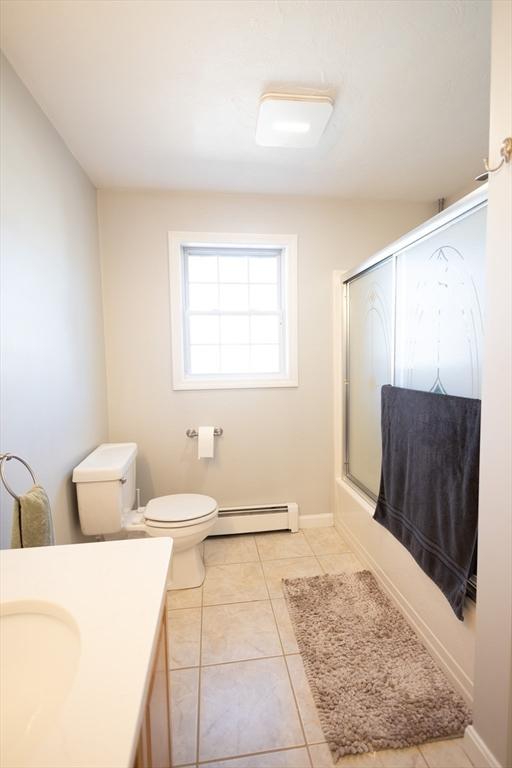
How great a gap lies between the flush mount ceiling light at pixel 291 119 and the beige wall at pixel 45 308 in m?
0.96

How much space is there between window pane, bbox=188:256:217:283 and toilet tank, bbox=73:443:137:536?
1348 mm

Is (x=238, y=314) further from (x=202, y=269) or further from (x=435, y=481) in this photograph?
(x=435, y=481)

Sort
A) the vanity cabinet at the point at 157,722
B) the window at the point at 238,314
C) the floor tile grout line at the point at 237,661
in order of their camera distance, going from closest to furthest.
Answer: the vanity cabinet at the point at 157,722, the floor tile grout line at the point at 237,661, the window at the point at 238,314

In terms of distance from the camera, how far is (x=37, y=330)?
1385 mm

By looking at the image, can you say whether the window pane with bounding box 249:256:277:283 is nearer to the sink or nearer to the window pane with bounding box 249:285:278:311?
the window pane with bounding box 249:285:278:311

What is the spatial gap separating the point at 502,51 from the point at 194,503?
7.05 feet

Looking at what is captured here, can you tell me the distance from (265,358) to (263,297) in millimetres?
451

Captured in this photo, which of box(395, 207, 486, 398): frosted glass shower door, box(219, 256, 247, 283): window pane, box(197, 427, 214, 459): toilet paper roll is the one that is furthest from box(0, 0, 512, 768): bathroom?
box(395, 207, 486, 398): frosted glass shower door

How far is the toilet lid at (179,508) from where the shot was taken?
1791 millimetres

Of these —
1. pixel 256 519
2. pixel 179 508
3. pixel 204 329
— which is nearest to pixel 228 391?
pixel 204 329

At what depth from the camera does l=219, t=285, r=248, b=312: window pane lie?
8.05ft

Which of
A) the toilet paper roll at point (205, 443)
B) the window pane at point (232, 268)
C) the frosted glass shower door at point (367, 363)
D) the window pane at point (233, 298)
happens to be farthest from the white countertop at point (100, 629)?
the window pane at point (232, 268)

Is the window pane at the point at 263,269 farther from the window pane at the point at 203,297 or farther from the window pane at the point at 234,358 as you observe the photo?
the window pane at the point at 234,358

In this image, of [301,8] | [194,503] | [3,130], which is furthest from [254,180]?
[194,503]
